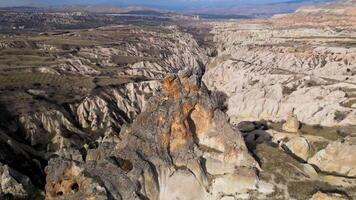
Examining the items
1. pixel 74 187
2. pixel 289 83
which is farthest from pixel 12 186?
pixel 289 83

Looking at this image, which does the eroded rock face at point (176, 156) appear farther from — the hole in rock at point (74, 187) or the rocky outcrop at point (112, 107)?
the rocky outcrop at point (112, 107)

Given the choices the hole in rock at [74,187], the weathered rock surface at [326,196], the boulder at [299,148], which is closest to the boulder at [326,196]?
the weathered rock surface at [326,196]

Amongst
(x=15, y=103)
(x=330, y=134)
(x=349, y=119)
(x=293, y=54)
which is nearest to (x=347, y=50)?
(x=293, y=54)

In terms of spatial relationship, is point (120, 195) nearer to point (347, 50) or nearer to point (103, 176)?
point (103, 176)

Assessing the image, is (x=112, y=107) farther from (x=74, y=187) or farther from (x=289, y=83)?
(x=74, y=187)

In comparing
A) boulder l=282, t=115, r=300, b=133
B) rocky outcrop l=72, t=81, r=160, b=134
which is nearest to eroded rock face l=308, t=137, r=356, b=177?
boulder l=282, t=115, r=300, b=133

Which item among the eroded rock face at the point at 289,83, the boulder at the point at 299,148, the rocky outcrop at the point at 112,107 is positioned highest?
the boulder at the point at 299,148
